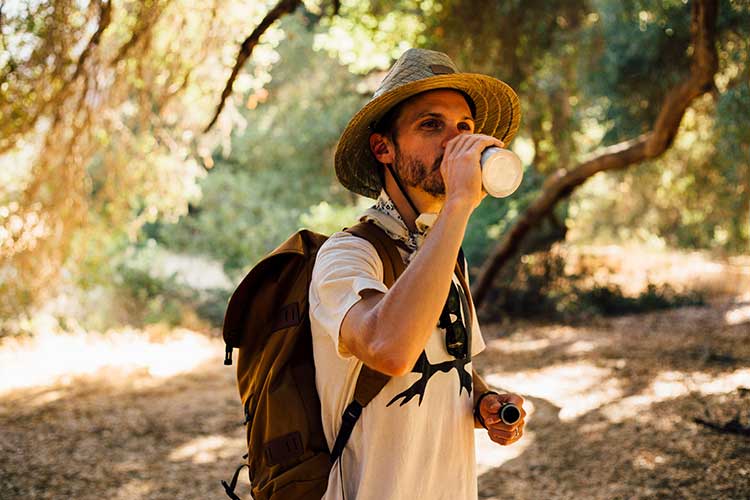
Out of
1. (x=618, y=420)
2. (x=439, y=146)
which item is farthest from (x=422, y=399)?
(x=618, y=420)

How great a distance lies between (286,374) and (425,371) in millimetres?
323

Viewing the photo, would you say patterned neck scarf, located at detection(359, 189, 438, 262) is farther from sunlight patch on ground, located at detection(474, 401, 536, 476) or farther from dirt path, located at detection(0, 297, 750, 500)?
sunlight patch on ground, located at detection(474, 401, 536, 476)

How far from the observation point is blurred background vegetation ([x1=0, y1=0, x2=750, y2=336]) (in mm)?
5879

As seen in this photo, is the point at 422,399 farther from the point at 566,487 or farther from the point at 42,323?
the point at 42,323

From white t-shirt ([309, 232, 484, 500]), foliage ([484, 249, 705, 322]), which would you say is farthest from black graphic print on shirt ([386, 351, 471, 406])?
foliage ([484, 249, 705, 322])

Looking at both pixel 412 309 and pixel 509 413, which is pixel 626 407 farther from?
pixel 412 309

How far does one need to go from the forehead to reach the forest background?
3432mm

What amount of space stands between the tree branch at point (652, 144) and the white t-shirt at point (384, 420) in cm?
466

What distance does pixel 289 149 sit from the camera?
1459 centimetres

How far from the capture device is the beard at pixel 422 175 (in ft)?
5.90

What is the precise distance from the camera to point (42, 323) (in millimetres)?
9242

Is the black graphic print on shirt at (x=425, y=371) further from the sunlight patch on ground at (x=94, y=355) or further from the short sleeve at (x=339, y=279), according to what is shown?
the sunlight patch on ground at (x=94, y=355)

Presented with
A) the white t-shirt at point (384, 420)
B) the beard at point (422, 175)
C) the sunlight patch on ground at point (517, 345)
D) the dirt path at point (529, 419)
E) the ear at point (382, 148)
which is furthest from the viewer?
the sunlight patch on ground at point (517, 345)

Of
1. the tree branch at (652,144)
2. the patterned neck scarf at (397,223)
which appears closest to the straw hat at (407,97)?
the patterned neck scarf at (397,223)
